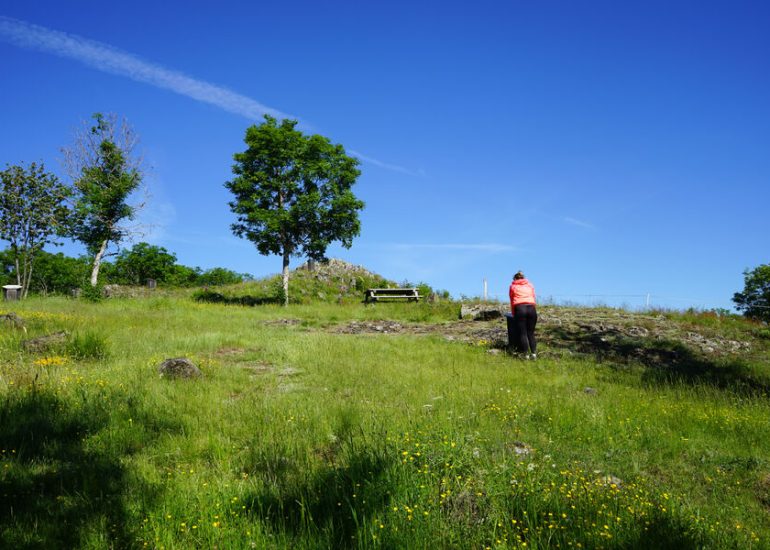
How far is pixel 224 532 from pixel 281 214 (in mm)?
25846

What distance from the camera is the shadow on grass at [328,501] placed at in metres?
3.81

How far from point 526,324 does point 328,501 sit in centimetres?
1003

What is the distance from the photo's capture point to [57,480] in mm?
4707

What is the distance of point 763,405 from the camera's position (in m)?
8.91

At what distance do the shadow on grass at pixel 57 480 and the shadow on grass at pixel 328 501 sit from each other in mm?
1137

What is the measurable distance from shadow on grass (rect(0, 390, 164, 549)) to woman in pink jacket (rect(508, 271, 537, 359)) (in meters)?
10.2

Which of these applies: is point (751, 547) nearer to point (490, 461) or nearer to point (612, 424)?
point (490, 461)

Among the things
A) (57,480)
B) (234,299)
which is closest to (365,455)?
(57,480)

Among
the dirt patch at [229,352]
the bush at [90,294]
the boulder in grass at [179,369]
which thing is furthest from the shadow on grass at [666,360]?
the bush at [90,294]

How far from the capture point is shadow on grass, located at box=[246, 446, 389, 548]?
381cm

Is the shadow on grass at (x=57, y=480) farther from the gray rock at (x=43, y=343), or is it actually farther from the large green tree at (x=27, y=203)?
the large green tree at (x=27, y=203)

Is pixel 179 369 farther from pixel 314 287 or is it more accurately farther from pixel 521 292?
pixel 314 287

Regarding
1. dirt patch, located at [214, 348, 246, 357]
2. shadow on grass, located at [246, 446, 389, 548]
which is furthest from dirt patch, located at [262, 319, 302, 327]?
shadow on grass, located at [246, 446, 389, 548]

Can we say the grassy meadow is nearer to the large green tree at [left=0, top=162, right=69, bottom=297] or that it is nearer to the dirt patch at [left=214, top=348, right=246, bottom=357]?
the dirt patch at [left=214, top=348, right=246, bottom=357]
